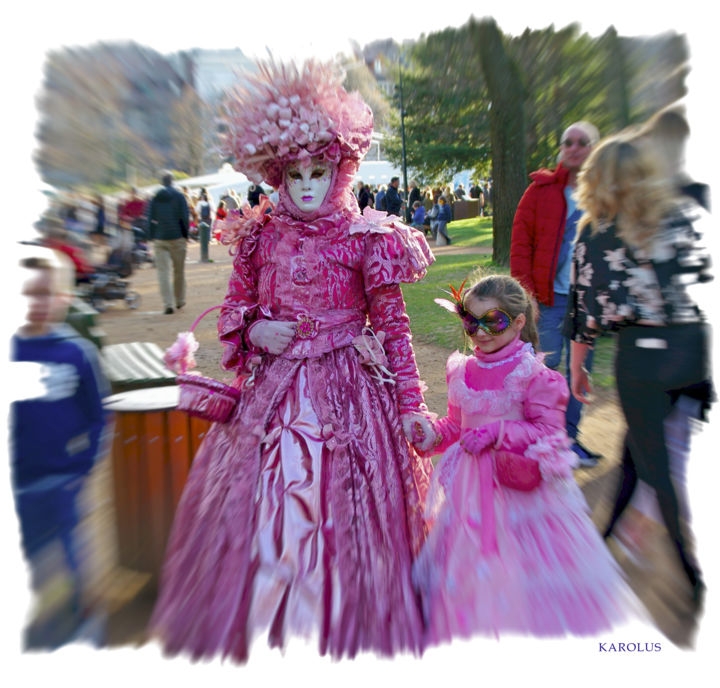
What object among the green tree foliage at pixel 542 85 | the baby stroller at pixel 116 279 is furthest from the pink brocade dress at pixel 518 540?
the baby stroller at pixel 116 279

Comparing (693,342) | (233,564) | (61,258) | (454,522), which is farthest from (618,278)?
(61,258)

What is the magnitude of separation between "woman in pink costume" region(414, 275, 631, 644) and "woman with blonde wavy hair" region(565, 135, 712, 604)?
1.34 ft

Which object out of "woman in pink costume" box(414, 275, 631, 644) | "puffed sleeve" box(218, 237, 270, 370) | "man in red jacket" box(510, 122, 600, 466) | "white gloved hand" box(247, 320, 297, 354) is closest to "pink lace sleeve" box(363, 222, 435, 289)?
"woman in pink costume" box(414, 275, 631, 644)

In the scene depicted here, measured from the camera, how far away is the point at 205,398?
2375mm

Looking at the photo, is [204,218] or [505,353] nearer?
[505,353]

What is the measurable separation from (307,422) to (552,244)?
205 cm

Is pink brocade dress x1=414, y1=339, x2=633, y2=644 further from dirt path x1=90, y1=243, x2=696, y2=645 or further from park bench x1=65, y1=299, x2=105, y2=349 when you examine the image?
park bench x1=65, y1=299, x2=105, y2=349

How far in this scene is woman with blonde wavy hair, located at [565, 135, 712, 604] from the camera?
2295mm

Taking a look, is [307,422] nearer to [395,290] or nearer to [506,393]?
[395,290]

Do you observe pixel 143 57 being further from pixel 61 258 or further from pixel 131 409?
pixel 131 409

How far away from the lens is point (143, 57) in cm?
283

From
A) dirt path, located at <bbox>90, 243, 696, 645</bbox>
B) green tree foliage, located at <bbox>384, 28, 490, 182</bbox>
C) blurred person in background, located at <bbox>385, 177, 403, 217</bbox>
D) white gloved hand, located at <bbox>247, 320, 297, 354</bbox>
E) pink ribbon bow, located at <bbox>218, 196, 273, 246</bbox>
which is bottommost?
dirt path, located at <bbox>90, 243, 696, 645</bbox>

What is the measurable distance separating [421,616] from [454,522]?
33 cm

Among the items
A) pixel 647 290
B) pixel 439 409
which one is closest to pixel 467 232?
pixel 439 409
